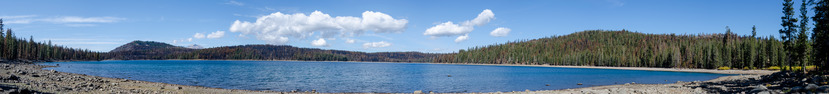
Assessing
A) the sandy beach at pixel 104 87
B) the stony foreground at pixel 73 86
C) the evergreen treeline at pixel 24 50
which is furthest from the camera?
the evergreen treeline at pixel 24 50

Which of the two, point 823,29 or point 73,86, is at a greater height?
point 823,29

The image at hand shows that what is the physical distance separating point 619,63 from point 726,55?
49846mm

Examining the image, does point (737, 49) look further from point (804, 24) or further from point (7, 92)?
point (7, 92)

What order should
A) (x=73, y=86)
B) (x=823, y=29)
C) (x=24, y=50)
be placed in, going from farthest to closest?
(x=24, y=50), (x=823, y=29), (x=73, y=86)

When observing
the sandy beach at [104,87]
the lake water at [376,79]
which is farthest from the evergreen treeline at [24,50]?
the sandy beach at [104,87]

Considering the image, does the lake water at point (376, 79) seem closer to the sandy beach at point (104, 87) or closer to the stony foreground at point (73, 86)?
the sandy beach at point (104, 87)

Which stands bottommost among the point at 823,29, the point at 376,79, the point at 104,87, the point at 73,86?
the point at 376,79

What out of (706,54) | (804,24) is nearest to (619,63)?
(706,54)

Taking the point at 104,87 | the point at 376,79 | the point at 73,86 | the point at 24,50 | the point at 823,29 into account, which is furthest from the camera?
the point at 24,50

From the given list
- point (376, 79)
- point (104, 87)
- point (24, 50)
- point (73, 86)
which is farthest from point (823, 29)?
point (24, 50)

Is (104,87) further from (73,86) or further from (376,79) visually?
(376,79)

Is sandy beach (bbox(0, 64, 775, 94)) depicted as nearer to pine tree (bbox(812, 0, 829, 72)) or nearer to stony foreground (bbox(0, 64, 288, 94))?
stony foreground (bbox(0, 64, 288, 94))

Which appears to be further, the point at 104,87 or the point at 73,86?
the point at 104,87

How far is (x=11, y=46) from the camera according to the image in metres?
123
